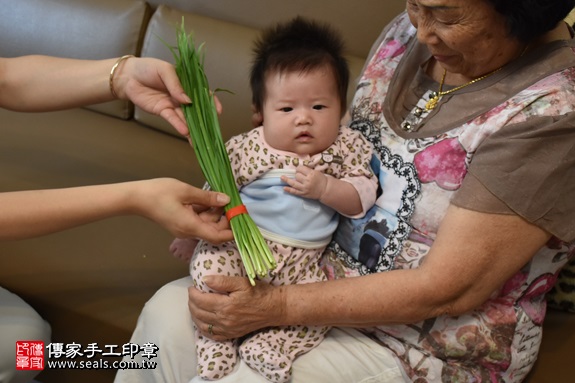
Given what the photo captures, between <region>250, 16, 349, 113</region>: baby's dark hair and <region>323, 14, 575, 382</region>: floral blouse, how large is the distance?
163 millimetres

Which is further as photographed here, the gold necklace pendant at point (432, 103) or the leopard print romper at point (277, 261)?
the gold necklace pendant at point (432, 103)

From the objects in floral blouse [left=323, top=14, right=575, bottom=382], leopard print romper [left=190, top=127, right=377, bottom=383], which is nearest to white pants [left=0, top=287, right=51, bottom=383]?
leopard print romper [left=190, top=127, right=377, bottom=383]

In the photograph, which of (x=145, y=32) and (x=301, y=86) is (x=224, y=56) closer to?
(x=145, y=32)

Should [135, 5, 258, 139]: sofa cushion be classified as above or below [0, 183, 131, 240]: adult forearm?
above

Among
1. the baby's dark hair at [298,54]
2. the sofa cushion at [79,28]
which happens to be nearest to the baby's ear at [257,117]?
the baby's dark hair at [298,54]

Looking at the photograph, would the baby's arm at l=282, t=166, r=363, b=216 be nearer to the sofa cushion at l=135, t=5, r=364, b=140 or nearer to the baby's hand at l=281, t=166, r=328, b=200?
the baby's hand at l=281, t=166, r=328, b=200

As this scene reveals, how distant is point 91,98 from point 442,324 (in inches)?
47.9

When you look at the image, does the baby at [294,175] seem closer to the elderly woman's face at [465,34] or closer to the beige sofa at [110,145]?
the elderly woman's face at [465,34]

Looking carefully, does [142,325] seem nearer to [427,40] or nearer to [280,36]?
[280,36]

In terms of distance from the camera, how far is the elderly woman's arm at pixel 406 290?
1424 millimetres

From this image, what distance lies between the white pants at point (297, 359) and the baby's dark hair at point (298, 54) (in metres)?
0.58

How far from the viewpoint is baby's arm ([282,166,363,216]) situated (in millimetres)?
1583

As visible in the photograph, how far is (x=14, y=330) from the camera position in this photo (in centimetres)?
183

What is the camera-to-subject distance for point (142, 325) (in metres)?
1.71
